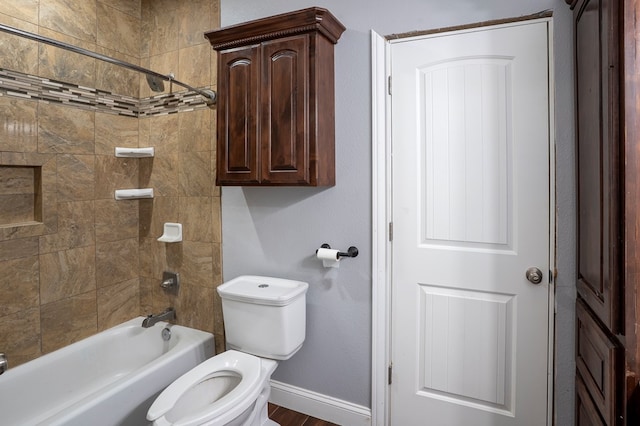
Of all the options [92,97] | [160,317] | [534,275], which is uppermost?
[92,97]

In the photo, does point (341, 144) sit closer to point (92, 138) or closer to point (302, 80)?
point (302, 80)

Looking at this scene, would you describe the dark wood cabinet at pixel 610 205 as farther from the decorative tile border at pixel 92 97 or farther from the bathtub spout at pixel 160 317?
the bathtub spout at pixel 160 317

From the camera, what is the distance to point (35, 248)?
1.96m

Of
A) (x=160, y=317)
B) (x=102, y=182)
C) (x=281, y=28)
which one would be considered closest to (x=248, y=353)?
(x=160, y=317)

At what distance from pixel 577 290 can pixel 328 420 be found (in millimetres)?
1376

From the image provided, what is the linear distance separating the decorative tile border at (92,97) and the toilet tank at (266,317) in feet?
3.88

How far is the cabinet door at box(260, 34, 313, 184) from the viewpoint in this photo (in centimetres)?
174

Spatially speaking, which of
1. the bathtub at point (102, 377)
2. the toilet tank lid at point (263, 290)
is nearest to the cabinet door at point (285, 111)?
the toilet tank lid at point (263, 290)

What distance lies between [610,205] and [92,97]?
2.58 metres

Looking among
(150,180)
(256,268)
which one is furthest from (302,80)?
(150,180)

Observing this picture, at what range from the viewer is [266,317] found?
1.82 meters

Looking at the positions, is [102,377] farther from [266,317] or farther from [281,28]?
[281,28]

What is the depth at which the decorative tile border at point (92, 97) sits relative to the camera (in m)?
1.88

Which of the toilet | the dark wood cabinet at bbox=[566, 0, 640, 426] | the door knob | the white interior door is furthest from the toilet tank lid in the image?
the dark wood cabinet at bbox=[566, 0, 640, 426]
